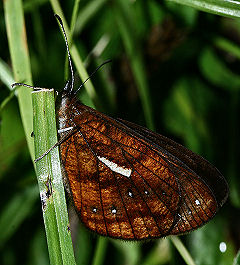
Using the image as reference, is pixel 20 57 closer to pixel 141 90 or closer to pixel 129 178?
pixel 129 178

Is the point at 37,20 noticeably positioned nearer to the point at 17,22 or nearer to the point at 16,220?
the point at 17,22

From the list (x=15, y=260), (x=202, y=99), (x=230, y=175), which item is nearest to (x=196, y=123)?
(x=202, y=99)

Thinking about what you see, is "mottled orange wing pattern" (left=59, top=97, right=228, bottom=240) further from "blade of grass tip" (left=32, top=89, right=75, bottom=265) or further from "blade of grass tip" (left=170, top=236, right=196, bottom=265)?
"blade of grass tip" (left=32, top=89, right=75, bottom=265)

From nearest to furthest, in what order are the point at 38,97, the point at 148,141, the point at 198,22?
the point at 38,97, the point at 148,141, the point at 198,22

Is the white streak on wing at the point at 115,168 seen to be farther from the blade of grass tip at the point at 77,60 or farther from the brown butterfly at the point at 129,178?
the blade of grass tip at the point at 77,60

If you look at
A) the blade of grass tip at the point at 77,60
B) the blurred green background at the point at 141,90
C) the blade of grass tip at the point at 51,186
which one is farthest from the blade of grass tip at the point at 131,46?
the blade of grass tip at the point at 51,186

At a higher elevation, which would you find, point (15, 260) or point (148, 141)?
point (148, 141)

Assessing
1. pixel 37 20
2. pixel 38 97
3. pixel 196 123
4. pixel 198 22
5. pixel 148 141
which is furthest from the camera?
pixel 196 123

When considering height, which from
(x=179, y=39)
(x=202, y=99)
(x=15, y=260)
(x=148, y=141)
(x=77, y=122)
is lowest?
(x=15, y=260)
